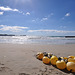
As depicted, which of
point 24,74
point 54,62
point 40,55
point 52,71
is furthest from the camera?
point 40,55

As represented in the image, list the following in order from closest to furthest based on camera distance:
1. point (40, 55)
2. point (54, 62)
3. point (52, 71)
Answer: point (52, 71)
point (54, 62)
point (40, 55)

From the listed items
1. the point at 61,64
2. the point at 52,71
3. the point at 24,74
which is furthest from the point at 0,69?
the point at 61,64

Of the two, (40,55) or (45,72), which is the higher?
(40,55)

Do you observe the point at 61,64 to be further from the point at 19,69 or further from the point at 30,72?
the point at 19,69

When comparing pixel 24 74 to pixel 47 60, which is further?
pixel 47 60

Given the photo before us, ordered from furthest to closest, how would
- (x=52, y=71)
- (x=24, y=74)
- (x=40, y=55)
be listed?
(x=40, y=55), (x=52, y=71), (x=24, y=74)

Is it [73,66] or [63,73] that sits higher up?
[73,66]

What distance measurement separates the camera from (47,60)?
3.76 m

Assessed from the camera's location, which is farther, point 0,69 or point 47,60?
point 47,60

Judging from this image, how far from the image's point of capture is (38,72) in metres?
3.00

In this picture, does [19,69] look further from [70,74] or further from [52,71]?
[70,74]

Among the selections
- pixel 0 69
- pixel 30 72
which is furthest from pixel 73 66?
pixel 0 69

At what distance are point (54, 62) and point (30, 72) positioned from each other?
1103 millimetres

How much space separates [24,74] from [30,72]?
0.23 m
